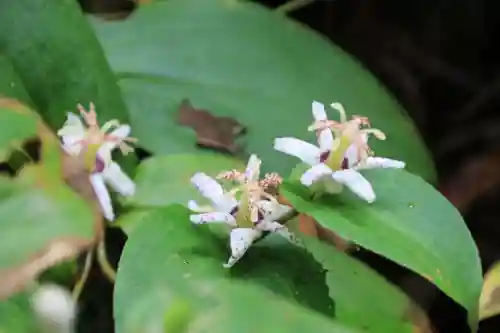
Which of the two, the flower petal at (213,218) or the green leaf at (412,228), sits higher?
the green leaf at (412,228)

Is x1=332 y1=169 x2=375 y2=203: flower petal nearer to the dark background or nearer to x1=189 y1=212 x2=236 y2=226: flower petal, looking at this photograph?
x1=189 y1=212 x2=236 y2=226: flower petal

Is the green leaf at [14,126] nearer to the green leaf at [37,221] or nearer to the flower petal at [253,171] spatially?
the green leaf at [37,221]

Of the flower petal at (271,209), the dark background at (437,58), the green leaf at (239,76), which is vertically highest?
the flower petal at (271,209)

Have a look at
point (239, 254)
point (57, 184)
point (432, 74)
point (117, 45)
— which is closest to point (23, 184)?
point (57, 184)

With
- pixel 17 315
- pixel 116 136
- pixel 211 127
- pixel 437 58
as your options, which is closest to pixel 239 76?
pixel 211 127

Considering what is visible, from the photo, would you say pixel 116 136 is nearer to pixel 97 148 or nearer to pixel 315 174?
pixel 97 148

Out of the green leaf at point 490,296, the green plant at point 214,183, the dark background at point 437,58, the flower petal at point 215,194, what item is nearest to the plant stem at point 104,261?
the green plant at point 214,183

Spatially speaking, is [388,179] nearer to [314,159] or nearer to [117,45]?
[314,159]
